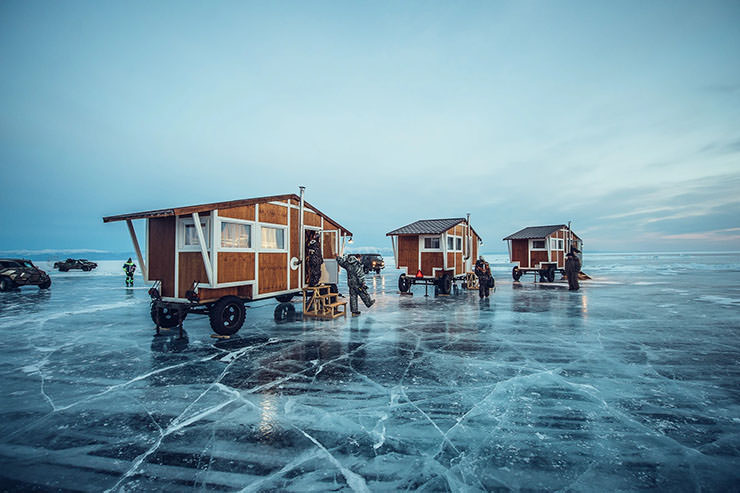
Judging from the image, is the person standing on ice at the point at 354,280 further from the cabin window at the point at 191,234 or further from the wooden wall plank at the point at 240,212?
the cabin window at the point at 191,234

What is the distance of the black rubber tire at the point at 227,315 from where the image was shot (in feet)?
27.8

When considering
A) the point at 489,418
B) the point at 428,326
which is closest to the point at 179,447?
the point at 489,418

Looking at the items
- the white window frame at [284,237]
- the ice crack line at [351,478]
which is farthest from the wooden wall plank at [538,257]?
the ice crack line at [351,478]

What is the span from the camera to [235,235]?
9.49 m

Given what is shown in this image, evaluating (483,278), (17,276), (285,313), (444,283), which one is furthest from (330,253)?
(17,276)

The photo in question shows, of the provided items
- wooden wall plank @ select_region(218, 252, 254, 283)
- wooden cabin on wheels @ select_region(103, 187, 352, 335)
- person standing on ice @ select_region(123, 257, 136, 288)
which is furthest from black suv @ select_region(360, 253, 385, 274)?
wooden wall plank @ select_region(218, 252, 254, 283)

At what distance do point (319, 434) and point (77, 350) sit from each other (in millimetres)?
7068

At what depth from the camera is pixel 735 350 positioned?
7148 millimetres

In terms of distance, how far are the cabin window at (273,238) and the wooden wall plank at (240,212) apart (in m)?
0.74

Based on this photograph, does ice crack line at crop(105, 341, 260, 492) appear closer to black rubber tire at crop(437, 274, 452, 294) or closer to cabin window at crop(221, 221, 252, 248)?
cabin window at crop(221, 221, 252, 248)

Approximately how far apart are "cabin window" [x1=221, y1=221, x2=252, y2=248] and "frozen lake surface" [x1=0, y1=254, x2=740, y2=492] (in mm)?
2624

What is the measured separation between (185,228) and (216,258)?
1581 millimetres

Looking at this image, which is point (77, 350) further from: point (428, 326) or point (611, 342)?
point (611, 342)

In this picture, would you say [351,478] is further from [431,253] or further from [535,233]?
[535,233]
